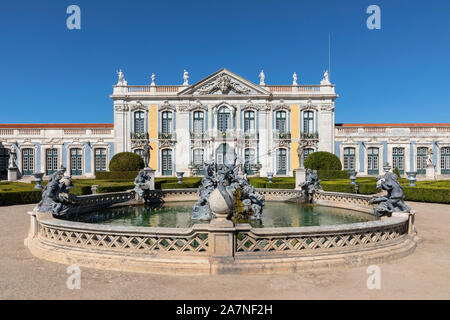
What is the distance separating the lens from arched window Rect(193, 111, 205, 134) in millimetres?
31094

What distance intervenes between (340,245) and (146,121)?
28.1 meters

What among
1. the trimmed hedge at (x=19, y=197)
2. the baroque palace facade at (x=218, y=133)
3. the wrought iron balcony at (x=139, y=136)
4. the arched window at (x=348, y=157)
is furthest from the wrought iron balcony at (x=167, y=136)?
the arched window at (x=348, y=157)

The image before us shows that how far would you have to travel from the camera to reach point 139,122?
31250 millimetres

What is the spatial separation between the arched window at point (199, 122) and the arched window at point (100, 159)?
31.5 ft

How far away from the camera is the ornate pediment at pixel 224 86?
30484 mm

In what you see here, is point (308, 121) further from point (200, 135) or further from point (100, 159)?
point (100, 159)

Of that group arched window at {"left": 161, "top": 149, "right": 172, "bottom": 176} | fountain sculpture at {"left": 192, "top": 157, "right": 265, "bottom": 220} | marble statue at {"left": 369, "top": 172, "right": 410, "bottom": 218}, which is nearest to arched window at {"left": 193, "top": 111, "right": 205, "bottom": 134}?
arched window at {"left": 161, "top": 149, "right": 172, "bottom": 176}

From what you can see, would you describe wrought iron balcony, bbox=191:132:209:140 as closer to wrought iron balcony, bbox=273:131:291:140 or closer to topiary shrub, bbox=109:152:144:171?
topiary shrub, bbox=109:152:144:171

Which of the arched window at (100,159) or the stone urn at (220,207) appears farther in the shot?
the arched window at (100,159)

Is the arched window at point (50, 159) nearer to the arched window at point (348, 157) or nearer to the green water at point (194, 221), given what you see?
the green water at point (194, 221)

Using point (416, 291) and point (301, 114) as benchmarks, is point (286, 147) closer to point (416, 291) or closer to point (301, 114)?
point (301, 114)

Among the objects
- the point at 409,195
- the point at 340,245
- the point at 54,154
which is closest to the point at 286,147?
the point at 409,195

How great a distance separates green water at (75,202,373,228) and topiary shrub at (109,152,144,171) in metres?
12.5

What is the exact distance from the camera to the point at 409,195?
1541 centimetres
